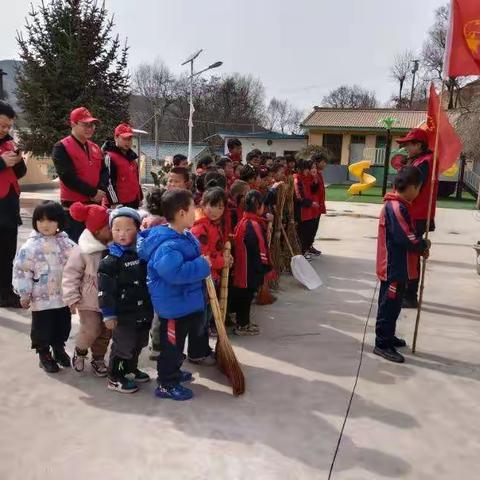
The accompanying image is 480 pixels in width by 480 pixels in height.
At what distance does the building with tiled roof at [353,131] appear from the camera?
Result: 101 ft

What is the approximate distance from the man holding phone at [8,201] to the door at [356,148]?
1115 inches

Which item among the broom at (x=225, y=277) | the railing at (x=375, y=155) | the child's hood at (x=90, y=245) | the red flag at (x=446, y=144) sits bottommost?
the broom at (x=225, y=277)

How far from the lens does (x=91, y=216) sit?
10.4 feet

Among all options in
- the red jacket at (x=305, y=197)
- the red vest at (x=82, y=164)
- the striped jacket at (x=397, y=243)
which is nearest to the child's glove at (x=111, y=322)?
the red vest at (x=82, y=164)

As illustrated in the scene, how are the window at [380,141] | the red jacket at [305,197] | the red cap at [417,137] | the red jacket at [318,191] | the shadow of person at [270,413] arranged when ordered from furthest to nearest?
the window at [380,141]
the red jacket at [318,191]
the red jacket at [305,197]
the red cap at [417,137]
the shadow of person at [270,413]

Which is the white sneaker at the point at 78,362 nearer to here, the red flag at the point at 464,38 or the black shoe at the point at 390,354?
the black shoe at the point at 390,354

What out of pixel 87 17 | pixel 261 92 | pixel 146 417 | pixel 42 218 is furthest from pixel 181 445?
pixel 261 92

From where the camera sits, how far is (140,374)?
132 inches

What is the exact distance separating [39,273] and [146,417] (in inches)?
48.5

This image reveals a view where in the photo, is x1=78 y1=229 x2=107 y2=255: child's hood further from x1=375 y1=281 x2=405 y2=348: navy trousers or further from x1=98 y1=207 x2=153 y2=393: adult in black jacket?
x1=375 y1=281 x2=405 y2=348: navy trousers

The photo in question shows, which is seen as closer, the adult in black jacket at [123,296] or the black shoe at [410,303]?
the adult in black jacket at [123,296]

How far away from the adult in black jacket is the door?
29518mm

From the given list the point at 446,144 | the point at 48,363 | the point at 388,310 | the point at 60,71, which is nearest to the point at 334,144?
the point at 60,71

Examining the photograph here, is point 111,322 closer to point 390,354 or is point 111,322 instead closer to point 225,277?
point 225,277
